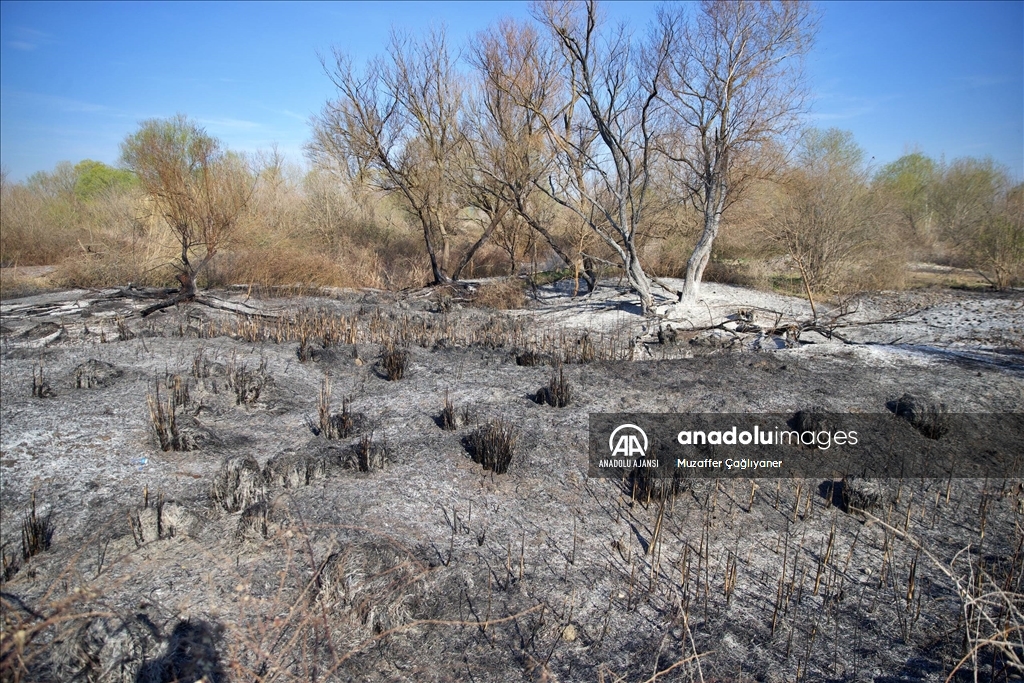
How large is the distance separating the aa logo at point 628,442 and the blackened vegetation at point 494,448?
938mm

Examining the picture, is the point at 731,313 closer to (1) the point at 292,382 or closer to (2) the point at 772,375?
(2) the point at 772,375

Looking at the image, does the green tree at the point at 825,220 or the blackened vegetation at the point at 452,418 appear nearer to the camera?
the blackened vegetation at the point at 452,418

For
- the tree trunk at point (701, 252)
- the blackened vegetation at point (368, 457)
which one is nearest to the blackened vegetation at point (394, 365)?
the blackened vegetation at point (368, 457)

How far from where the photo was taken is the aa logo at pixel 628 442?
17.0 ft

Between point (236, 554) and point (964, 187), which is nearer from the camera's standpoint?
point (236, 554)

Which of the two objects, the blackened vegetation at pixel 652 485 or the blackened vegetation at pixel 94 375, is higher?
the blackened vegetation at pixel 94 375

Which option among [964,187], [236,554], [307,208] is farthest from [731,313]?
[307,208]

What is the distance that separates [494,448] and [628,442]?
4.36 feet

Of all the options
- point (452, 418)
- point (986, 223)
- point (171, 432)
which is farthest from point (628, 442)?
point (986, 223)

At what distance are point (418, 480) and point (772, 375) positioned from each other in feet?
14.8

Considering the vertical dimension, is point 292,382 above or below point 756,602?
above

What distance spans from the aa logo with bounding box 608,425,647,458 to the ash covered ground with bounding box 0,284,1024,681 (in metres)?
0.32

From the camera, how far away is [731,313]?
11.1m

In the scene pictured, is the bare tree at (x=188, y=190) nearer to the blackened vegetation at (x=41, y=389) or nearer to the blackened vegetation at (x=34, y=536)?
the blackened vegetation at (x=41, y=389)
